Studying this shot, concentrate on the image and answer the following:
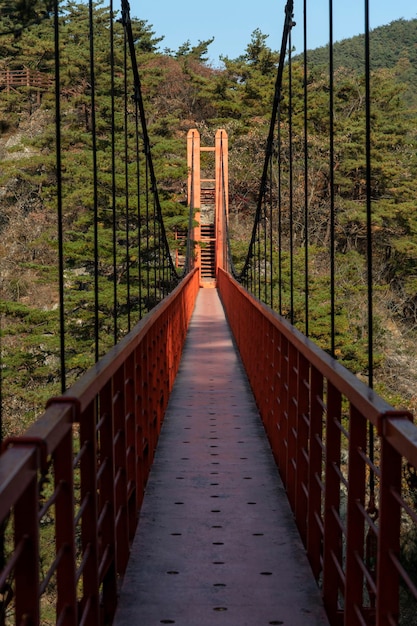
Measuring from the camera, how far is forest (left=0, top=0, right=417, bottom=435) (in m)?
17.7

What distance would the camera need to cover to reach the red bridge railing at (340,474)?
1513 millimetres

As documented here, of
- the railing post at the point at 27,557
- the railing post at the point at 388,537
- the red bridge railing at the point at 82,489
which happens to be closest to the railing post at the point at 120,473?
the red bridge railing at the point at 82,489

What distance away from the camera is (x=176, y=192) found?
29.2m

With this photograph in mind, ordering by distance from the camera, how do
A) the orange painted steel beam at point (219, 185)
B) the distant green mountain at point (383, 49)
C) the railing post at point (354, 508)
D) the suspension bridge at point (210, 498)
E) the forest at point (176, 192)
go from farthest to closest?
the distant green mountain at point (383, 49)
the orange painted steel beam at point (219, 185)
the forest at point (176, 192)
the railing post at point (354, 508)
the suspension bridge at point (210, 498)

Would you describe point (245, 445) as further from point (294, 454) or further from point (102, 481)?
point (102, 481)

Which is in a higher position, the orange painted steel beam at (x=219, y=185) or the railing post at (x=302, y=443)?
the orange painted steel beam at (x=219, y=185)

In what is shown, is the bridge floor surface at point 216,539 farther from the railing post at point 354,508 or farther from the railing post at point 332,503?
the railing post at point 354,508

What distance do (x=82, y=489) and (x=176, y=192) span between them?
2754cm

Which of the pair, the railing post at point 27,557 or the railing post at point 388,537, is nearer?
the railing post at point 27,557

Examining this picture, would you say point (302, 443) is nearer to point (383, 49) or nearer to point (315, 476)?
point (315, 476)

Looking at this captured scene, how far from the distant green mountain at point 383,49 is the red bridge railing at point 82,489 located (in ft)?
155

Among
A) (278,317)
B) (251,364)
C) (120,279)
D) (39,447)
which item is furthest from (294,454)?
(120,279)

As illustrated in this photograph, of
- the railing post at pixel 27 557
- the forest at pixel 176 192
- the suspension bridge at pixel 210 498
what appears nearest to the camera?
the railing post at pixel 27 557

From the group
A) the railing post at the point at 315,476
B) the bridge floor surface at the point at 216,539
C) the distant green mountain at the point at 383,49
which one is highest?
the distant green mountain at the point at 383,49
